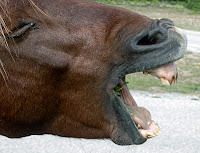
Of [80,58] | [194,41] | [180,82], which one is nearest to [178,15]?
[194,41]

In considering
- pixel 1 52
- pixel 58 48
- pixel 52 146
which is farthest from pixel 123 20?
pixel 52 146

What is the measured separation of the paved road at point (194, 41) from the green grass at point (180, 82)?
6.03 feet

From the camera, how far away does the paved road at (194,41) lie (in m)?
9.60

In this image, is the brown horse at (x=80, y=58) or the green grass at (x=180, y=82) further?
the green grass at (x=180, y=82)

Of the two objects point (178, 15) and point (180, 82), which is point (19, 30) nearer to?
point (180, 82)

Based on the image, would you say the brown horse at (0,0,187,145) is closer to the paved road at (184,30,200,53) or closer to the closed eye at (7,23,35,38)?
the closed eye at (7,23,35,38)

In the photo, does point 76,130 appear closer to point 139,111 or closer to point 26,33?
point 139,111

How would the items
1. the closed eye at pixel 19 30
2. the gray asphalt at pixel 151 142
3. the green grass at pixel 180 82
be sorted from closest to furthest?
the closed eye at pixel 19 30, the gray asphalt at pixel 151 142, the green grass at pixel 180 82

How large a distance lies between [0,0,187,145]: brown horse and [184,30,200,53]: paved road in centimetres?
771

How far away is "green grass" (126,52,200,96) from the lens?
238 inches

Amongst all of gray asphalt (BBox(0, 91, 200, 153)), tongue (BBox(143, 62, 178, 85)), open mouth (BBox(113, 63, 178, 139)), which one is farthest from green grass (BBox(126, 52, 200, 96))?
tongue (BBox(143, 62, 178, 85))

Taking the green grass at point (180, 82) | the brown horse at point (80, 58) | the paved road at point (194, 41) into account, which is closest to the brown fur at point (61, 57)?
the brown horse at point (80, 58)

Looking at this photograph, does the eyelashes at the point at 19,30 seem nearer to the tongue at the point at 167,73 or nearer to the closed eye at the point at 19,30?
the closed eye at the point at 19,30

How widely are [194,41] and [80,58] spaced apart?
947 centimetres
